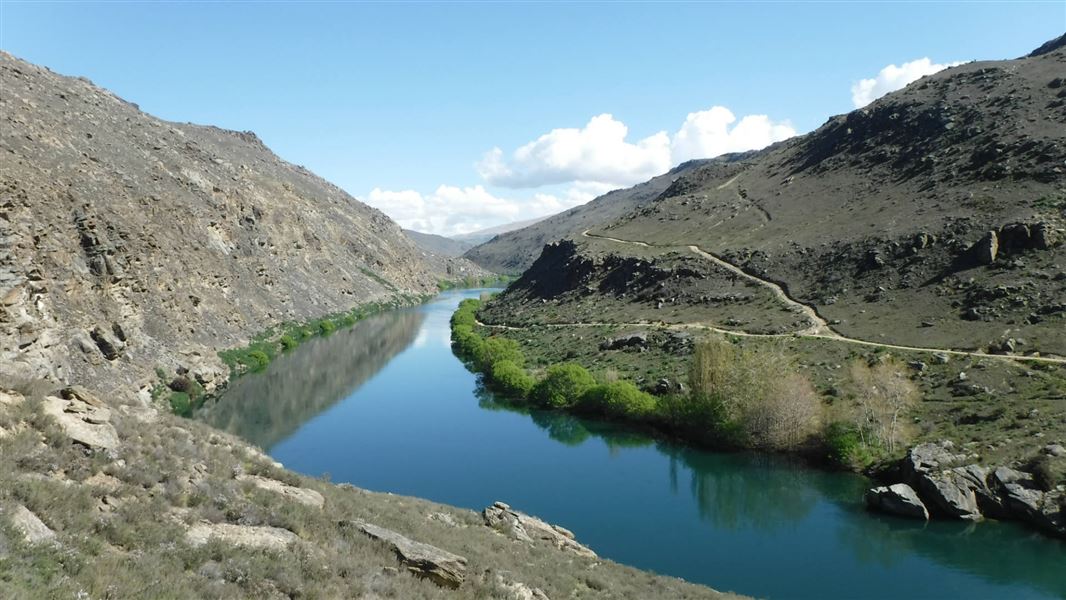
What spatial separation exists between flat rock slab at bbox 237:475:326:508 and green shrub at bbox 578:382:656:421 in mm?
36542

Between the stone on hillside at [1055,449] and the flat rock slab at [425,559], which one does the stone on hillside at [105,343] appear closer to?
the flat rock slab at [425,559]

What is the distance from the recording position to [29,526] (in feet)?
32.0

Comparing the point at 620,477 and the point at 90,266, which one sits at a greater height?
the point at 90,266

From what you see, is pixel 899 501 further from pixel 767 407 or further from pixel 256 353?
pixel 256 353

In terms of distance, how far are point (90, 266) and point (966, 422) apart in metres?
62.3

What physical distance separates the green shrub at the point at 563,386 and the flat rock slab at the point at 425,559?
40.3 meters

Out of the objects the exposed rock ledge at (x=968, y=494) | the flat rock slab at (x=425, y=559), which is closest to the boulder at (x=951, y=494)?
the exposed rock ledge at (x=968, y=494)

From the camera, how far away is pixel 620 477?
4128 cm

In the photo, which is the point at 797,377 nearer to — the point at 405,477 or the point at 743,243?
the point at 405,477

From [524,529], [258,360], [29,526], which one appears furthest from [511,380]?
[29,526]

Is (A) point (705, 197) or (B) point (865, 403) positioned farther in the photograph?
(A) point (705, 197)

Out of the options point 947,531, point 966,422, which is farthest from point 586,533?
point 966,422

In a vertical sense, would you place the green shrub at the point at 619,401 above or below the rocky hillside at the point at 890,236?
below

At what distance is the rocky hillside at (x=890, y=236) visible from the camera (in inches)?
2074
